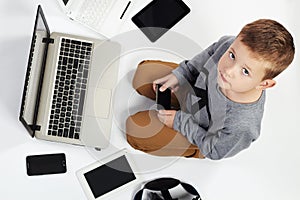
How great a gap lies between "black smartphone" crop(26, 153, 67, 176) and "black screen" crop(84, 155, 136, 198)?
0.07 metres

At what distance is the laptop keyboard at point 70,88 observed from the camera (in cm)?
135

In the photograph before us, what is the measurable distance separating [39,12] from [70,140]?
1.04 feet

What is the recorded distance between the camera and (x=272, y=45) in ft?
3.41

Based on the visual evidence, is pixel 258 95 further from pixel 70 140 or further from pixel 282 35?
pixel 70 140

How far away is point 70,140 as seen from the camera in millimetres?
1348

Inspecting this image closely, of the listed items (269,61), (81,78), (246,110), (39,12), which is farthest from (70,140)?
(269,61)

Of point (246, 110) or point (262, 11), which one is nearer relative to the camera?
point (246, 110)

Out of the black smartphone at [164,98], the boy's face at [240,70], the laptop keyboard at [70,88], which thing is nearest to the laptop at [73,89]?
the laptop keyboard at [70,88]

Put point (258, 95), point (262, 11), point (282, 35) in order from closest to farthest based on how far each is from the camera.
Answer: point (282, 35) < point (258, 95) < point (262, 11)

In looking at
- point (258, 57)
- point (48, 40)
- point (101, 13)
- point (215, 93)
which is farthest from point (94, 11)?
point (258, 57)

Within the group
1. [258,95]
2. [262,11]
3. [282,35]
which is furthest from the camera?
[262,11]

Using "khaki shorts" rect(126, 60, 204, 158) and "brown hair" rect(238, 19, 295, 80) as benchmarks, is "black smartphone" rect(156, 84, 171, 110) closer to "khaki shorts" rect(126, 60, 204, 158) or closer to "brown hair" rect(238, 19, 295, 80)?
"khaki shorts" rect(126, 60, 204, 158)

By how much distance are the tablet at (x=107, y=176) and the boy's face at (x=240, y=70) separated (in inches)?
14.6

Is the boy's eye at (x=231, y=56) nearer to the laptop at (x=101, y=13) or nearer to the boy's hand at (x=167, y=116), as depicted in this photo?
the boy's hand at (x=167, y=116)
